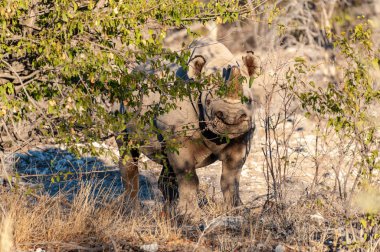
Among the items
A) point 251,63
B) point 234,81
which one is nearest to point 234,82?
point 234,81

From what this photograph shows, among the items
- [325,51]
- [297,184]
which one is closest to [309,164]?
[297,184]

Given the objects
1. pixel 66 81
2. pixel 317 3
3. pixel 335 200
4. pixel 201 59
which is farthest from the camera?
pixel 317 3

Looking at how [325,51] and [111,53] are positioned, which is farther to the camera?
[325,51]

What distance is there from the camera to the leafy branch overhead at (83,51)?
6.04 metres

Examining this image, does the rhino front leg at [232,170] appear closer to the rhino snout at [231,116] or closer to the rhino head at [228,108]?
the rhino head at [228,108]

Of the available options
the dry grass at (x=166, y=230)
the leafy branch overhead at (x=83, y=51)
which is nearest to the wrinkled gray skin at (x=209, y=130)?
the dry grass at (x=166, y=230)

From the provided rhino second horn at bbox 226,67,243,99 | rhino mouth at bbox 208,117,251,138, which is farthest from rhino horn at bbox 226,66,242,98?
rhino mouth at bbox 208,117,251,138

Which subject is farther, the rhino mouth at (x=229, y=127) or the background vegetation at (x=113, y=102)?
the rhino mouth at (x=229, y=127)

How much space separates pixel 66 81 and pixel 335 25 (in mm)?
11893

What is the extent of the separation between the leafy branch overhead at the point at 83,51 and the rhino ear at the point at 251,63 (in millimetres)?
1476

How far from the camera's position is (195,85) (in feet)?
22.1

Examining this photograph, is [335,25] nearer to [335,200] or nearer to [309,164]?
[309,164]

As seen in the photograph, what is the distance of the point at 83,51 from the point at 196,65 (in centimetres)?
253

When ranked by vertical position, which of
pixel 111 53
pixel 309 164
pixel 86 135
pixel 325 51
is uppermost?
pixel 111 53
